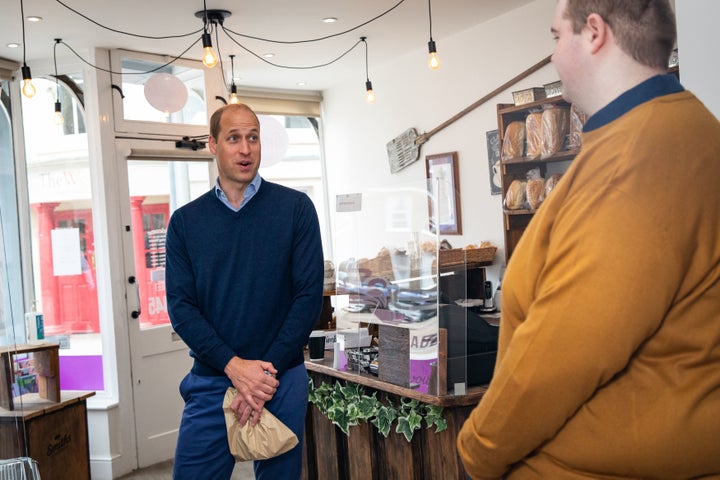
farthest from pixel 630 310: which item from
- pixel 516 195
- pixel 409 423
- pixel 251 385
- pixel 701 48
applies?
pixel 516 195

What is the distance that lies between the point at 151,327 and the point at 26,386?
1.30 meters

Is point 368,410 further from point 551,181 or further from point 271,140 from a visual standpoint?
point 271,140

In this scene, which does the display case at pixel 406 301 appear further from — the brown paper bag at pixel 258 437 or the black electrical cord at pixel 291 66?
the black electrical cord at pixel 291 66

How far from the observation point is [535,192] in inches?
173

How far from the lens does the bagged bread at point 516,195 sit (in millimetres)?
4562

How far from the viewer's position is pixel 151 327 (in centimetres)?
542

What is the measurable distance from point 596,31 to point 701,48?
884 mm

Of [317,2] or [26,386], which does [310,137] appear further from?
[26,386]

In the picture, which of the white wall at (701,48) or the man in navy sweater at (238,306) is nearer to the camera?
the white wall at (701,48)

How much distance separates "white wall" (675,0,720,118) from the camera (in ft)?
5.53

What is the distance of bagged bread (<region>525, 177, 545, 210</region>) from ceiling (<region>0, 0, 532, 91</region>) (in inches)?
50.4

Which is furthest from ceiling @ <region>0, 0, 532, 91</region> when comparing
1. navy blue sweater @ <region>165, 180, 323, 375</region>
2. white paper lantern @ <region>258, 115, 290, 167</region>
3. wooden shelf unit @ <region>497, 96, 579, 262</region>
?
navy blue sweater @ <region>165, 180, 323, 375</region>

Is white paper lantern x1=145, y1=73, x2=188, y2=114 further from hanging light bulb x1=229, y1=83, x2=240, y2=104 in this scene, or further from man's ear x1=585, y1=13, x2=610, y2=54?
man's ear x1=585, y1=13, x2=610, y2=54

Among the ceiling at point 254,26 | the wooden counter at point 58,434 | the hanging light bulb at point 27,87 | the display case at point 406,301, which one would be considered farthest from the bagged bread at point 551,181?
the wooden counter at point 58,434
